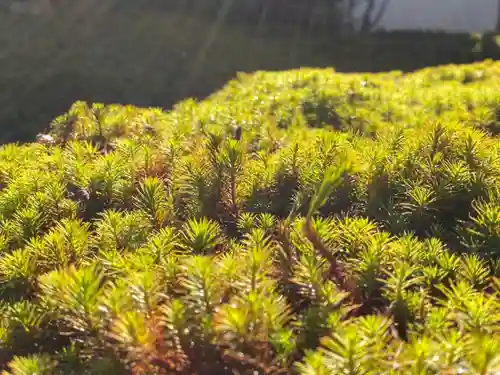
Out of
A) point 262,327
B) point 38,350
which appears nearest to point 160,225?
point 38,350

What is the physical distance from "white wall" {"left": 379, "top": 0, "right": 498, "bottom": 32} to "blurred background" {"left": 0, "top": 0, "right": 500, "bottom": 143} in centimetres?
3

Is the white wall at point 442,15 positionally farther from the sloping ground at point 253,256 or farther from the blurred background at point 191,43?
the sloping ground at point 253,256

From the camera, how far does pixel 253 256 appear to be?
4.99 feet

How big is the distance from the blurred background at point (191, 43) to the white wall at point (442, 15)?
0.03m

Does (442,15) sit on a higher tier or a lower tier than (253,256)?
higher

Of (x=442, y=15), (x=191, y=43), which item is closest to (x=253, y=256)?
(x=191, y=43)

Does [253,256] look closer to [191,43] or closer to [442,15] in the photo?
[191,43]

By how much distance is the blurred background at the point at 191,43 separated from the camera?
9.43 m

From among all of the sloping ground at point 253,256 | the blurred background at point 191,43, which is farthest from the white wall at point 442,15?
the sloping ground at point 253,256

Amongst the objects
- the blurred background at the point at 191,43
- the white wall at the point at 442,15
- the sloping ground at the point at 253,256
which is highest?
the white wall at the point at 442,15

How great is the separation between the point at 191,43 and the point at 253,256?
418 inches

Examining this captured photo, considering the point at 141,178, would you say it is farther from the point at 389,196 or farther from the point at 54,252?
the point at 389,196

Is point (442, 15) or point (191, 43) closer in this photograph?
point (191, 43)

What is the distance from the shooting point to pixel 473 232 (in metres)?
1.80
